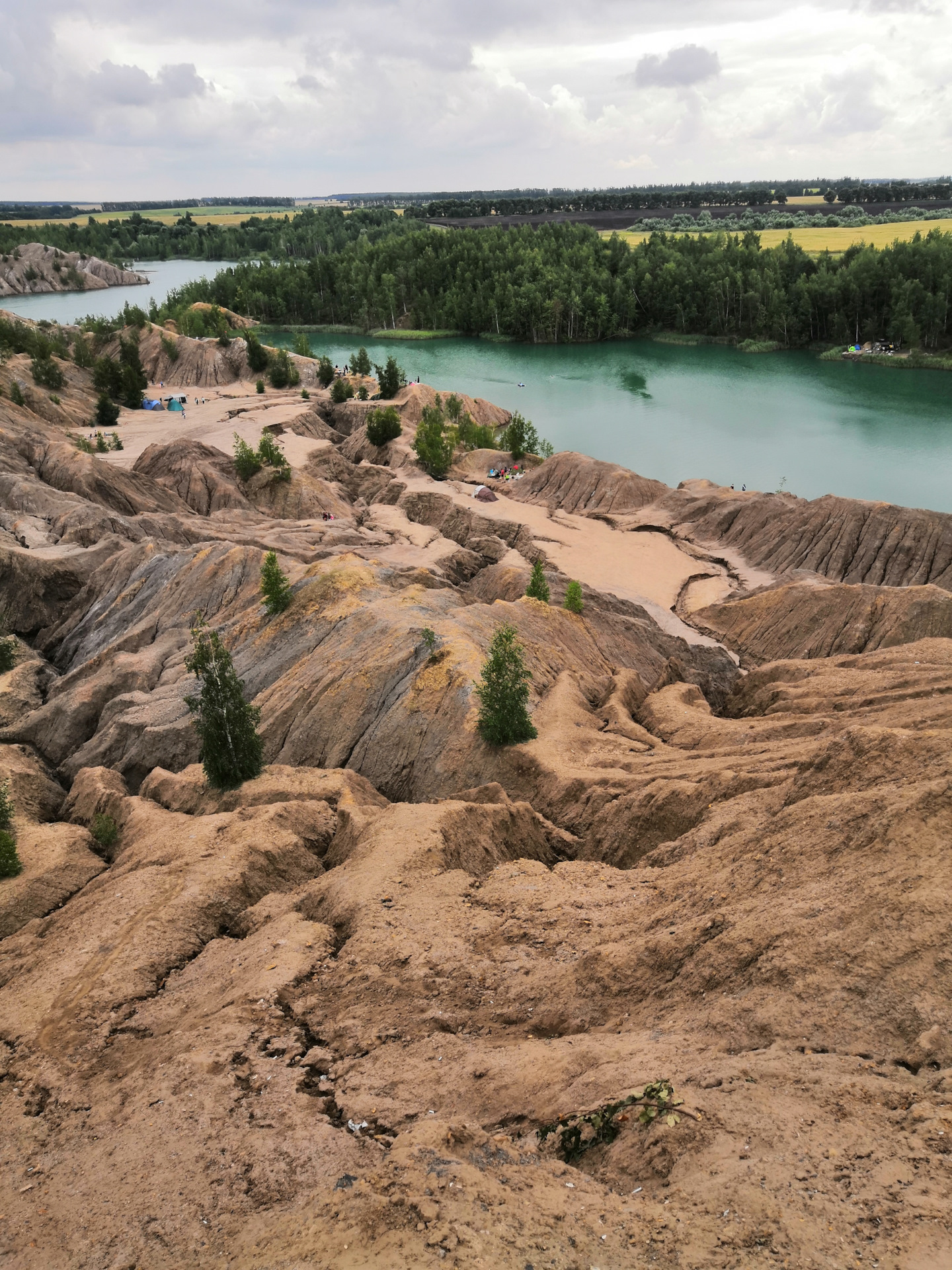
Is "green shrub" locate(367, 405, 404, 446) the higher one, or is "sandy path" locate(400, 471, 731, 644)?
"green shrub" locate(367, 405, 404, 446)

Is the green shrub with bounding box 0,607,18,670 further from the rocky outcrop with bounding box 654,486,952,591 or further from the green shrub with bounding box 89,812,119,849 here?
the rocky outcrop with bounding box 654,486,952,591

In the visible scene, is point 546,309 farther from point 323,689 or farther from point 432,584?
point 323,689

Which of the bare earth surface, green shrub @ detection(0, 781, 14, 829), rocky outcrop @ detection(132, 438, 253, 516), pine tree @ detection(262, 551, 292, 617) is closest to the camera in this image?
the bare earth surface

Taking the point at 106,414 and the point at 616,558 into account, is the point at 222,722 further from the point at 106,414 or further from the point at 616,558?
the point at 106,414

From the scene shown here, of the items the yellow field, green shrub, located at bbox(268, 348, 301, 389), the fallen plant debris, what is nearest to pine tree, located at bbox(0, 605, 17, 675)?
the fallen plant debris

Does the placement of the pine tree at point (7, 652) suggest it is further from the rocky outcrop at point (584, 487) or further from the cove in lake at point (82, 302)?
the cove in lake at point (82, 302)
